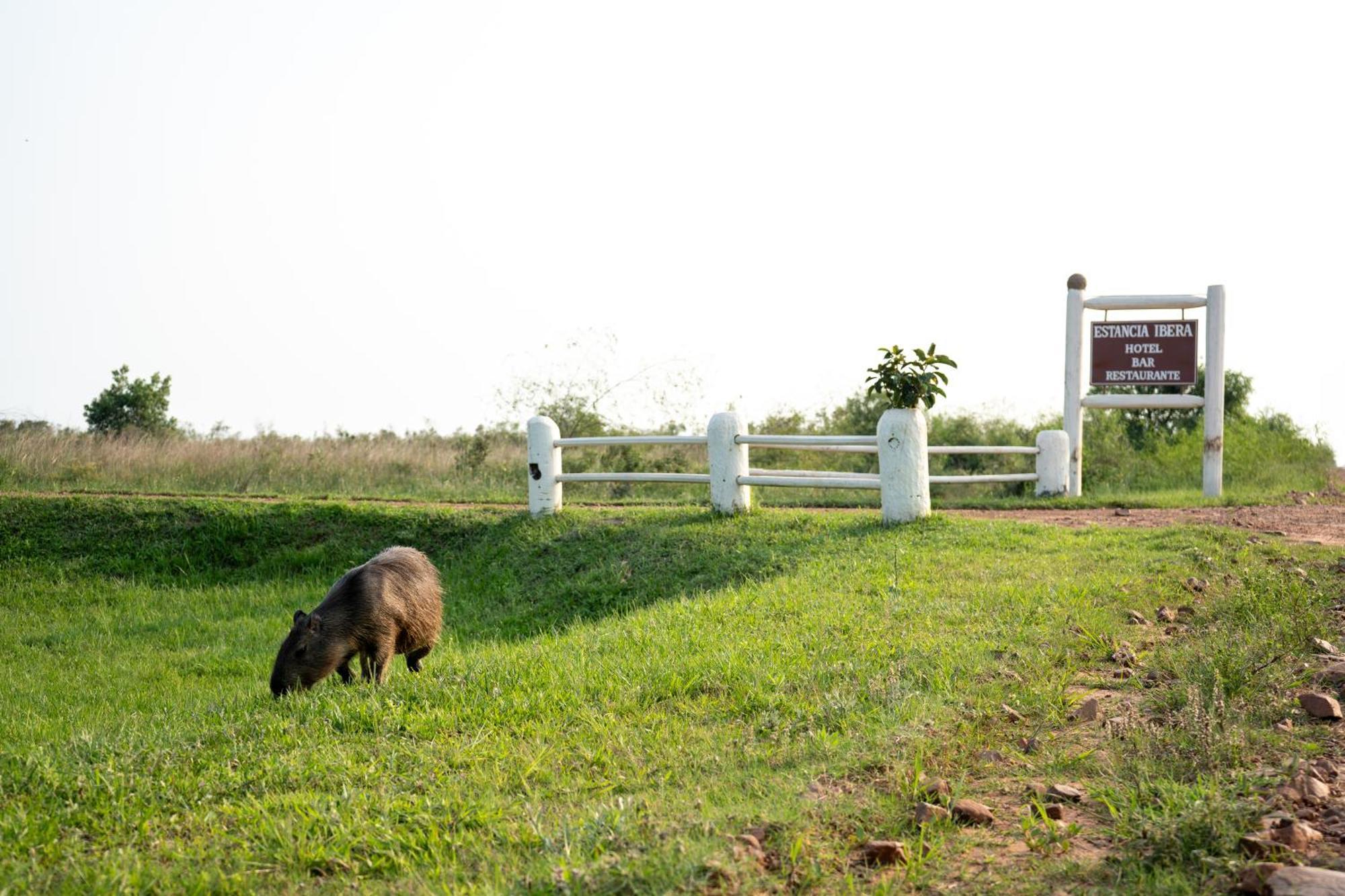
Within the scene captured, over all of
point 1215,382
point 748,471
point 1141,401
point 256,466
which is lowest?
point 256,466

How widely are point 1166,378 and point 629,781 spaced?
15186 millimetres

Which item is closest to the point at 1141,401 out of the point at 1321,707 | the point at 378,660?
the point at 1321,707

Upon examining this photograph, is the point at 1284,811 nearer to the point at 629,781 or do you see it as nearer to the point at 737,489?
the point at 629,781

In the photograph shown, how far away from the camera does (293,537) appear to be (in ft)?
49.3

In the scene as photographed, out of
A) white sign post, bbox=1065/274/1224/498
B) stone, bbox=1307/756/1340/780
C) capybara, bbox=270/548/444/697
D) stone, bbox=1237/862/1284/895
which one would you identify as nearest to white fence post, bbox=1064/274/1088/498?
white sign post, bbox=1065/274/1224/498

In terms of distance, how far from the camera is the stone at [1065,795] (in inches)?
172

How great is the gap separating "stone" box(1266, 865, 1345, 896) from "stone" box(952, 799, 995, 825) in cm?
95

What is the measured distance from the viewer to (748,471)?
43.1 ft

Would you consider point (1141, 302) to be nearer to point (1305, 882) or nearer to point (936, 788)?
point (936, 788)

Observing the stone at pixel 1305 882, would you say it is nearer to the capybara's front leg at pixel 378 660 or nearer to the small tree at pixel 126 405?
the capybara's front leg at pixel 378 660

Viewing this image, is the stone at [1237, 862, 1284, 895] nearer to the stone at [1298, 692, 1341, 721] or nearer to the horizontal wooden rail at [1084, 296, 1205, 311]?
the stone at [1298, 692, 1341, 721]

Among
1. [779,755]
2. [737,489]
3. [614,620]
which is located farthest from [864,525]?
[779,755]

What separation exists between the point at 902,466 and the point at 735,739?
283 inches

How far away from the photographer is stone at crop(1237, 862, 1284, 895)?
3.51 m
